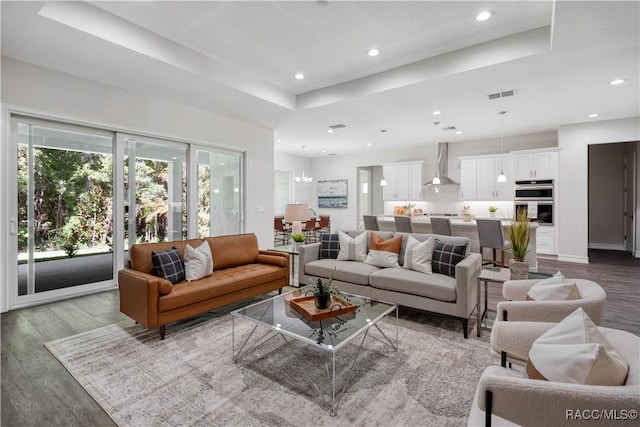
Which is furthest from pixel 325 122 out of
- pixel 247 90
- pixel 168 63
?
pixel 168 63

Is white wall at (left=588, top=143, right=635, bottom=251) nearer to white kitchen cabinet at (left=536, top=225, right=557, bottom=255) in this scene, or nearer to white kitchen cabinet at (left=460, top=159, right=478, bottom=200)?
white kitchen cabinet at (left=536, top=225, right=557, bottom=255)

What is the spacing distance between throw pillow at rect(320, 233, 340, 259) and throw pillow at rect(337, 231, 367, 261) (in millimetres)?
109

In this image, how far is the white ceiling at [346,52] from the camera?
3016 mm

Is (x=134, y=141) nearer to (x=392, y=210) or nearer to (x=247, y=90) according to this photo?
(x=247, y=90)

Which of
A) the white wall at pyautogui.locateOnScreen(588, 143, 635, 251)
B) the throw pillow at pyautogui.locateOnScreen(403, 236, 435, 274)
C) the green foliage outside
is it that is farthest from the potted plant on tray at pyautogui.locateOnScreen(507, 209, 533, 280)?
the white wall at pyautogui.locateOnScreen(588, 143, 635, 251)

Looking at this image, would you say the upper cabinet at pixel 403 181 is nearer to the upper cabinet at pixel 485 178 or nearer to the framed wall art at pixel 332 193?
the upper cabinet at pixel 485 178

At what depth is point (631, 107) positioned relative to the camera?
538 centimetres

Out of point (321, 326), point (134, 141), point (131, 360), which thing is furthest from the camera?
point (134, 141)

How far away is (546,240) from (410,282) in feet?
18.1

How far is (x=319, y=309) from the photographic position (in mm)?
2529

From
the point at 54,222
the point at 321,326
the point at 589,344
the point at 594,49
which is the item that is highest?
the point at 594,49

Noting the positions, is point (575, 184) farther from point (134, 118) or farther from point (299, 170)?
point (134, 118)

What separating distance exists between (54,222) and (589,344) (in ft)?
17.6

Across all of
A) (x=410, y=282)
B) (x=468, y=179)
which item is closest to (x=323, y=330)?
(x=410, y=282)
